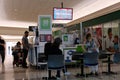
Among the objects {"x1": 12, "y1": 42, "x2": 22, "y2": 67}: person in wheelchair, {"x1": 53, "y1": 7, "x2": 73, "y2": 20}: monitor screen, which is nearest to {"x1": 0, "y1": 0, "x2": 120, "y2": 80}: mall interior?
{"x1": 53, "y1": 7, "x2": 73, "y2": 20}: monitor screen

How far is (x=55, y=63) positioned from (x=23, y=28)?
53.9 feet

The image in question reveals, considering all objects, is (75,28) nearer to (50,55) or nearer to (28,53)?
(28,53)

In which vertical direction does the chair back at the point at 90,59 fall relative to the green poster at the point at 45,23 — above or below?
below

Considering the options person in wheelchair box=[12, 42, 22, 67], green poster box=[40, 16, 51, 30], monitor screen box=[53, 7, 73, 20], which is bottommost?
person in wheelchair box=[12, 42, 22, 67]

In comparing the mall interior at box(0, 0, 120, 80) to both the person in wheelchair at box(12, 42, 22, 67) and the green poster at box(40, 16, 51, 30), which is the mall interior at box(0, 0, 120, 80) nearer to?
the green poster at box(40, 16, 51, 30)

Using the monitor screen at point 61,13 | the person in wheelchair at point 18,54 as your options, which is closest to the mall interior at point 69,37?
the monitor screen at point 61,13

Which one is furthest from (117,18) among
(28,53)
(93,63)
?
(93,63)

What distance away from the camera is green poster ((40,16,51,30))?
7.18 meters

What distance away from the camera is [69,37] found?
858cm

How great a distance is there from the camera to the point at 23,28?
21156mm

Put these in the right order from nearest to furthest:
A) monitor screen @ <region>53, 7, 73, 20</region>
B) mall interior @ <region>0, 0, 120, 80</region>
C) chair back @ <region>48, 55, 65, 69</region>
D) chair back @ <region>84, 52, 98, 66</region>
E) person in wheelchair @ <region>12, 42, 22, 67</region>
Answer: chair back @ <region>48, 55, 65, 69</region> → chair back @ <region>84, 52, 98, 66</region> → mall interior @ <region>0, 0, 120, 80</region> → monitor screen @ <region>53, 7, 73, 20</region> → person in wheelchair @ <region>12, 42, 22, 67</region>

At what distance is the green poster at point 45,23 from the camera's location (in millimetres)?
7177

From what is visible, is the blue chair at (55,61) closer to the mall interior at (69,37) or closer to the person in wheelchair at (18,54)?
the mall interior at (69,37)

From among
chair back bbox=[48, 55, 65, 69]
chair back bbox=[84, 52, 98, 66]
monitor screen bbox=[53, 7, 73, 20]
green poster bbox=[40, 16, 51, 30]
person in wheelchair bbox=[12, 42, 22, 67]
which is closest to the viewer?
chair back bbox=[48, 55, 65, 69]
